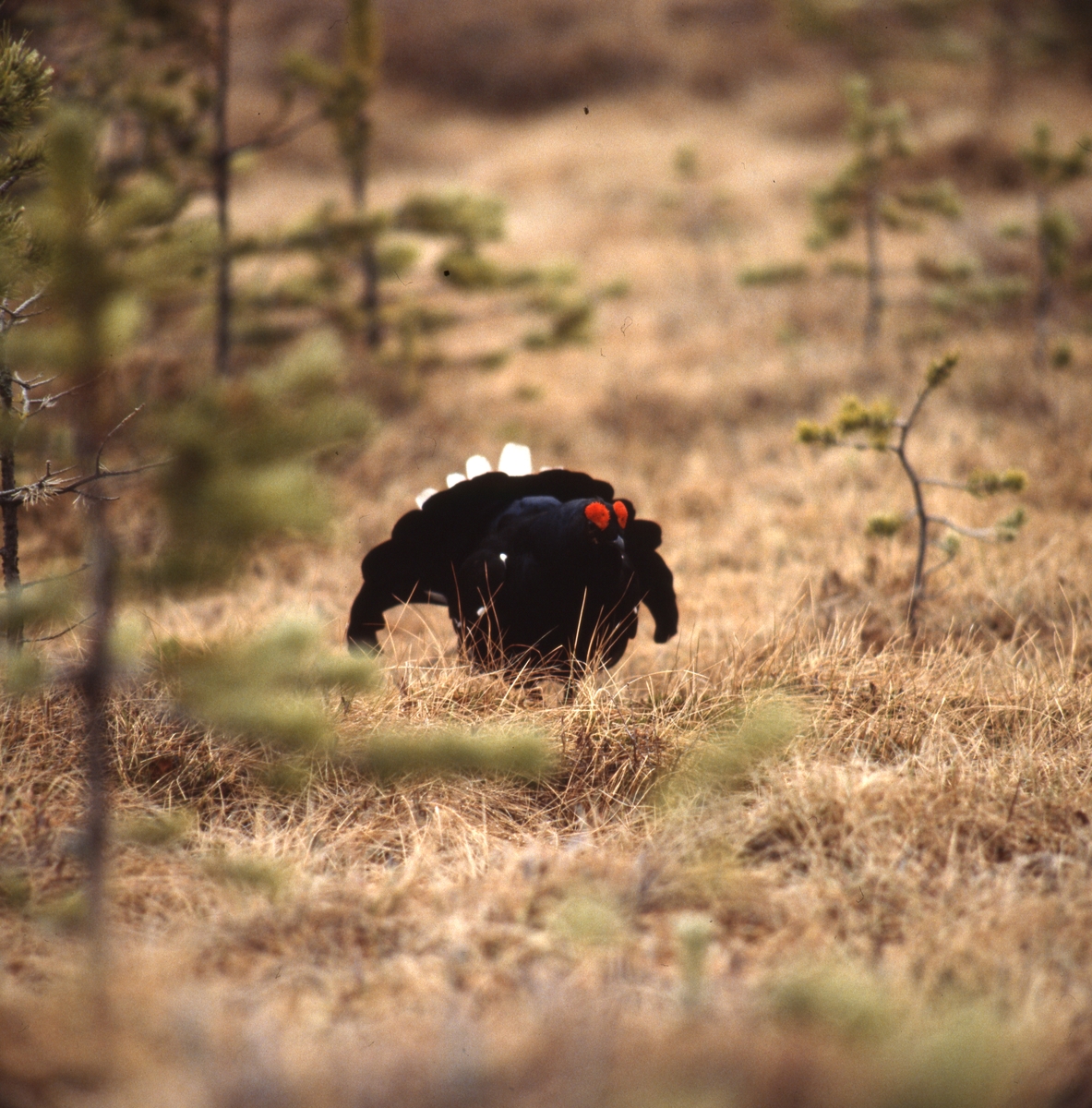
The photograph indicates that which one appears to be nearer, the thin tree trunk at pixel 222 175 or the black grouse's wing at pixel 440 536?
the black grouse's wing at pixel 440 536

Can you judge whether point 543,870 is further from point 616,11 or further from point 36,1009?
point 616,11

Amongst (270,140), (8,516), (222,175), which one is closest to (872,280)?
(270,140)

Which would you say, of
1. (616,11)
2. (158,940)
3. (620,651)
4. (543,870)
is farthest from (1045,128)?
(616,11)

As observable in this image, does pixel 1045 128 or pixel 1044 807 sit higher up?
pixel 1045 128

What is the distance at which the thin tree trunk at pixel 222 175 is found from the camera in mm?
6160

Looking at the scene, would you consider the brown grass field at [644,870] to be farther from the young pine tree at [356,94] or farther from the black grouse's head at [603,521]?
the young pine tree at [356,94]

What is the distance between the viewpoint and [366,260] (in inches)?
312

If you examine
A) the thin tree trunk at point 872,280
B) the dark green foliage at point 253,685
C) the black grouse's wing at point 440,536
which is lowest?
the dark green foliage at point 253,685

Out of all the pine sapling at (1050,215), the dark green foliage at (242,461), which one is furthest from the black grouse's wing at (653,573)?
the pine sapling at (1050,215)

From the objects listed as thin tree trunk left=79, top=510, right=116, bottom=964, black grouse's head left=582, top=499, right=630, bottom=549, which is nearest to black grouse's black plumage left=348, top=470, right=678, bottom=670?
black grouse's head left=582, top=499, right=630, bottom=549

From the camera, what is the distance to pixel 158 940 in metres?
1.91

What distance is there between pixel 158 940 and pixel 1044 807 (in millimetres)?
2401

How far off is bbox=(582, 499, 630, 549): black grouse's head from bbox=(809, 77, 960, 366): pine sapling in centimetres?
599

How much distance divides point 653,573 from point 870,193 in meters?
6.33
